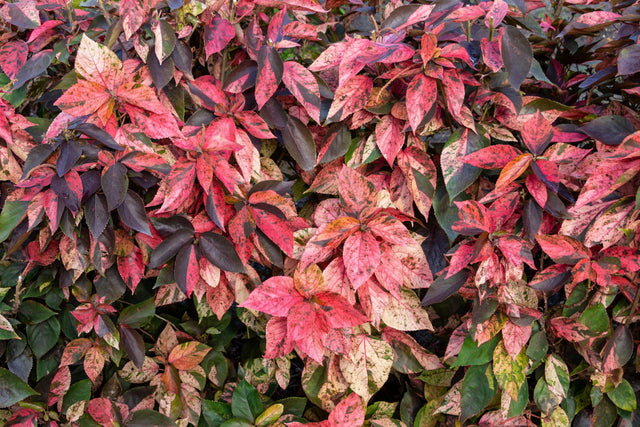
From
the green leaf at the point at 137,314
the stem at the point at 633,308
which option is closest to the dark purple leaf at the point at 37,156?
the green leaf at the point at 137,314

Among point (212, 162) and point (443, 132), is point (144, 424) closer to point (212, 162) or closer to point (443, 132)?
point (212, 162)

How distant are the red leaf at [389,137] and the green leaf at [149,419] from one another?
831mm

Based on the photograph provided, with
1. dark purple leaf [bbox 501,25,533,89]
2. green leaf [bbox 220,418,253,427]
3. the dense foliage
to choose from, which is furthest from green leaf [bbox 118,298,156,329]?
dark purple leaf [bbox 501,25,533,89]

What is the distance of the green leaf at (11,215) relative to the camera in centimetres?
114

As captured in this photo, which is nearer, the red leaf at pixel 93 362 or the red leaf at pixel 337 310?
the red leaf at pixel 337 310

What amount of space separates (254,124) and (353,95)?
23 cm

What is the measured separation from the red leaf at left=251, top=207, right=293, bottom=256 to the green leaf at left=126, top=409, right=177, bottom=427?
1.80 feet

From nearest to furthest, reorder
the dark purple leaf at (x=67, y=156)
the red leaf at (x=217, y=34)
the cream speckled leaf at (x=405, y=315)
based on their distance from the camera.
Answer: the dark purple leaf at (x=67, y=156), the red leaf at (x=217, y=34), the cream speckled leaf at (x=405, y=315)

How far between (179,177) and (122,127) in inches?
7.1

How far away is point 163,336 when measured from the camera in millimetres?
1512

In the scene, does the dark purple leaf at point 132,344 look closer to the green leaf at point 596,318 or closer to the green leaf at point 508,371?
the green leaf at point 508,371

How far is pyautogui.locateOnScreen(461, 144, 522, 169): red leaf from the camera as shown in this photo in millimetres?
1142

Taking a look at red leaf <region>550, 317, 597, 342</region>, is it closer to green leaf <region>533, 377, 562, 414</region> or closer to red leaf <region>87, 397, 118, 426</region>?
green leaf <region>533, 377, 562, 414</region>

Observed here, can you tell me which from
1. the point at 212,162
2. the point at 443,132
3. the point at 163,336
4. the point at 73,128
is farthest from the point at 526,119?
the point at 163,336
